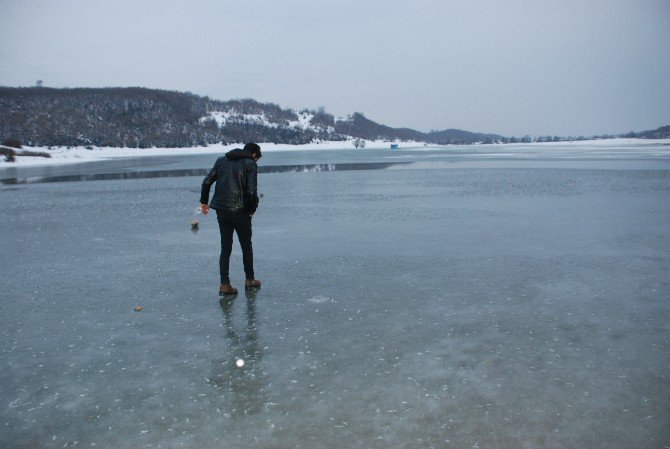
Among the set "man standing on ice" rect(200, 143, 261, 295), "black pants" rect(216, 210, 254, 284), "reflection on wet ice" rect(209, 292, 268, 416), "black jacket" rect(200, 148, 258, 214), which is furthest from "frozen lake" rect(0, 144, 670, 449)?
"black jacket" rect(200, 148, 258, 214)

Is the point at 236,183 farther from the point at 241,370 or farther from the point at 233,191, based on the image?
the point at 241,370

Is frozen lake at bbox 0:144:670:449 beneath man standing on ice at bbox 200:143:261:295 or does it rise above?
beneath

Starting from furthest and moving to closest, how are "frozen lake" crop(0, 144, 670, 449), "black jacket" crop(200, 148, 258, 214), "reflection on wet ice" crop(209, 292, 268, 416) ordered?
"black jacket" crop(200, 148, 258, 214), "reflection on wet ice" crop(209, 292, 268, 416), "frozen lake" crop(0, 144, 670, 449)

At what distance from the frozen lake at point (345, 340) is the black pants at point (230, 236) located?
0.39 meters

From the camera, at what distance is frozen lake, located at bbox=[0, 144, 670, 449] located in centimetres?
354

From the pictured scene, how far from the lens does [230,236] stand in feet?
22.5

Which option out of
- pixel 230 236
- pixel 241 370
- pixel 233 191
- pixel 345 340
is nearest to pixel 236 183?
pixel 233 191

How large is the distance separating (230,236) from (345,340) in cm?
260

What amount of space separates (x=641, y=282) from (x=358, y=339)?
4472 mm

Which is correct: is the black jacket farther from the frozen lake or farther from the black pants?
the frozen lake

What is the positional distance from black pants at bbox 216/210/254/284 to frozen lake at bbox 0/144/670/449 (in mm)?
391

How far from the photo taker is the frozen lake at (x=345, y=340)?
3545 millimetres

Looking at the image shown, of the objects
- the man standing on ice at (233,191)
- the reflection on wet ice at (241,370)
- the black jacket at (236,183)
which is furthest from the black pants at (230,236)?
the reflection on wet ice at (241,370)

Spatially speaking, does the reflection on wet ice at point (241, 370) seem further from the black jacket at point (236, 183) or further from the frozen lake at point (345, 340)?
the black jacket at point (236, 183)
